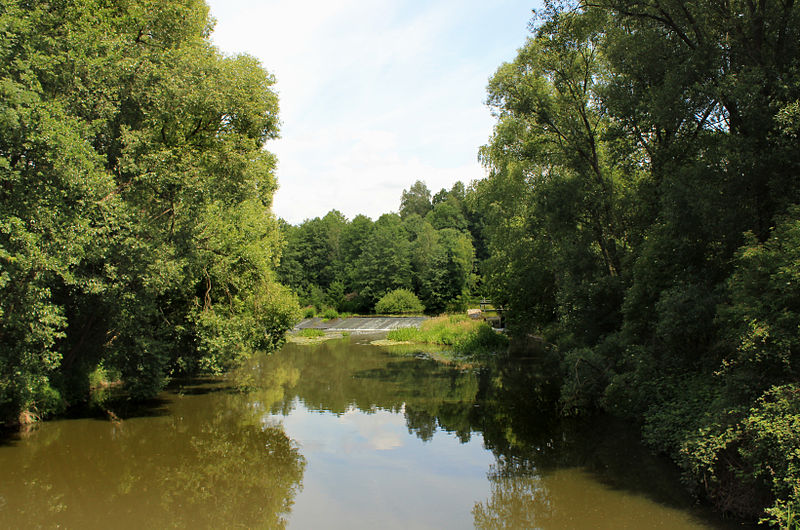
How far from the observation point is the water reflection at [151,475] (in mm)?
9555

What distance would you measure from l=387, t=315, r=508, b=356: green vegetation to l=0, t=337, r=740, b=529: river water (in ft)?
38.6

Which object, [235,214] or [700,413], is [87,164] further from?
[700,413]

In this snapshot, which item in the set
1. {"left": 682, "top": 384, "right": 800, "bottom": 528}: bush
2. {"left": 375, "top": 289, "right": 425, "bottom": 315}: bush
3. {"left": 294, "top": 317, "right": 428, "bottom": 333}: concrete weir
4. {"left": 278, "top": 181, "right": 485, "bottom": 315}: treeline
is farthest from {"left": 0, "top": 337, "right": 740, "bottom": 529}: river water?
{"left": 375, "top": 289, "right": 425, "bottom": 315}: bush

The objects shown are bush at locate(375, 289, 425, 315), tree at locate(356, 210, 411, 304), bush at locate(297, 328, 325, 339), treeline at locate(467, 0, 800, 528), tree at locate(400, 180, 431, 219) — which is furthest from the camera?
tree at locate(400, 180, 431, 219)

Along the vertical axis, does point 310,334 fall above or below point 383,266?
below

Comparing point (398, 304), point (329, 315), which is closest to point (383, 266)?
point (398, 304)

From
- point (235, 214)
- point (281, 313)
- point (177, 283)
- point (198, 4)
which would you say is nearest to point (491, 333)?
point (281, 313)

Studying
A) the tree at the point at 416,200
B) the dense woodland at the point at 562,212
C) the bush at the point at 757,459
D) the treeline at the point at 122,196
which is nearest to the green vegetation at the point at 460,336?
the dense woodland at the point at 562,212

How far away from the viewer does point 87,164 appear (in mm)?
11641

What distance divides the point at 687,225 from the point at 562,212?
6185 mm

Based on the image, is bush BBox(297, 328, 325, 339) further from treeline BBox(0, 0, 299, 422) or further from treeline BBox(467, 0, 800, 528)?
treeline BBox(467, 0, 800, 528)

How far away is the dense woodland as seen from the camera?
9.53m

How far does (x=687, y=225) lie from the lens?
12.3 m

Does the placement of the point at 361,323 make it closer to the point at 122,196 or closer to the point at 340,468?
the point at 122,196
